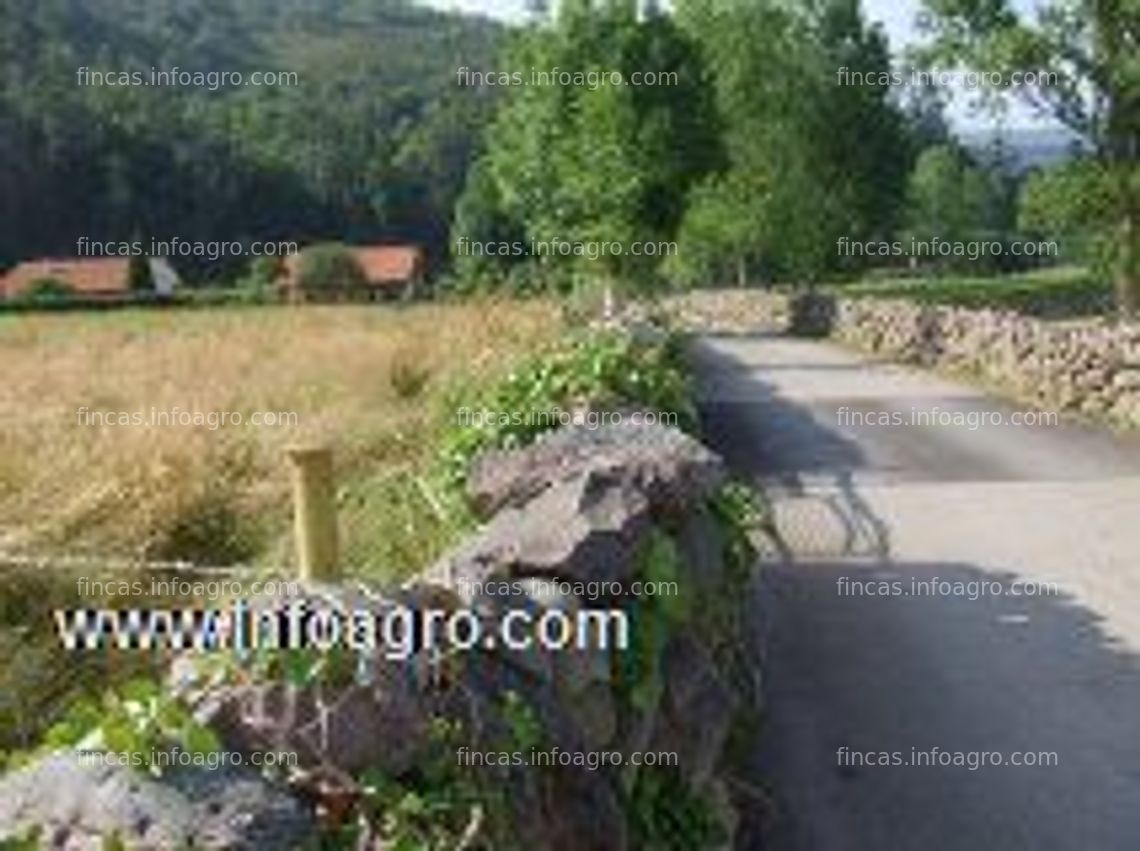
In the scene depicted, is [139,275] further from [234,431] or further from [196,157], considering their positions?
[234,431]

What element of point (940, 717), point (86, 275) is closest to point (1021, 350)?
point (940, 717)

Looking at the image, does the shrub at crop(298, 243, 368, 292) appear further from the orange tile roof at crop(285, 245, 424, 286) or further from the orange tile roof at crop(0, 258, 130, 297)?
the orange tile roof at crop(0, 258, 130, 297)

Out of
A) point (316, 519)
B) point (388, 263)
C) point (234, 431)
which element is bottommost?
point (388, 263)

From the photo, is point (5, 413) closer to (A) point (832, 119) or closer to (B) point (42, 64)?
(A) point (832, 119)

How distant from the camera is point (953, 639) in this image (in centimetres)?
1090

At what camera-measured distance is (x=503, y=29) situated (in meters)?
47.4

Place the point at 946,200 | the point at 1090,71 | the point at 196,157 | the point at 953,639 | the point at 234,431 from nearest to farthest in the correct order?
the point at 234,431 < the point at 953,639 < the point at 1090,71 < the point at 196,157 < the point at 946,200

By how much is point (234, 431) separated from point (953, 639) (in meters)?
4.24

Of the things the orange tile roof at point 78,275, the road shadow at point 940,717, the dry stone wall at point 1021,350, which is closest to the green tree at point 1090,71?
the dry stone wall at point 1021,350

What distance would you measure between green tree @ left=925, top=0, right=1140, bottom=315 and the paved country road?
58.9 ft

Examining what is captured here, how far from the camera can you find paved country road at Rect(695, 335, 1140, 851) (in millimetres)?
8023

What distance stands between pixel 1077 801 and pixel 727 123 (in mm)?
48973

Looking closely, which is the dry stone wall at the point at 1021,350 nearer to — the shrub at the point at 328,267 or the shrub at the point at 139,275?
the shrub at the point at 328,267

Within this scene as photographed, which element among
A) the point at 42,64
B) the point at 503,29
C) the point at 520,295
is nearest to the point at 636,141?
the point at 503,29
